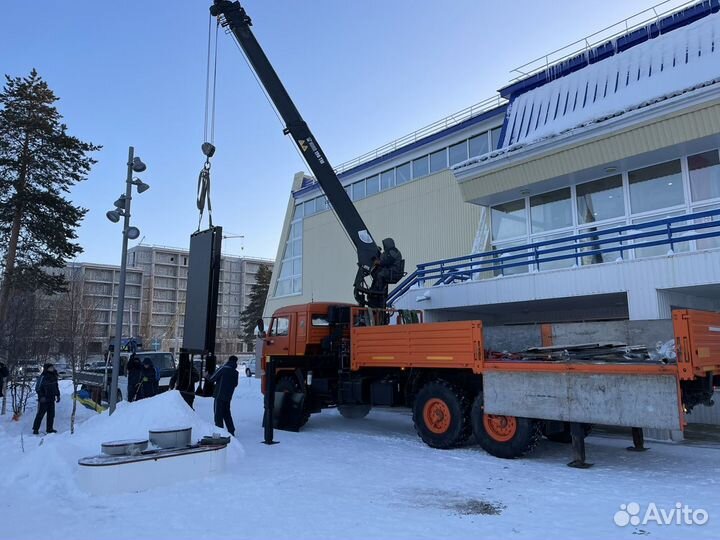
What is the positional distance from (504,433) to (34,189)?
22613 millimetres

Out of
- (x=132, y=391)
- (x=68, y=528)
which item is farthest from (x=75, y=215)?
(x=68, y=528)

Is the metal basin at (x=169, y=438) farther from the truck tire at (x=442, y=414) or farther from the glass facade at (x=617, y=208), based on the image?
the glass facade at (x=617, y=208)

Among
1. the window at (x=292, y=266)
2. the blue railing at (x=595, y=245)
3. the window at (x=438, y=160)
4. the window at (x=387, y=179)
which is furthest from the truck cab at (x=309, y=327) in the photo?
the window at (x=292, y=266)

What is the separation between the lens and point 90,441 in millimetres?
7672

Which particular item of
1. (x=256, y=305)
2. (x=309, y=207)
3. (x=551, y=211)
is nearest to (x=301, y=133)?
(x=551, y=211)

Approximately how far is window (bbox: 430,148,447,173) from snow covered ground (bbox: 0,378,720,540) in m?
14.0

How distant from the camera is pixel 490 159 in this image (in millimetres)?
15086

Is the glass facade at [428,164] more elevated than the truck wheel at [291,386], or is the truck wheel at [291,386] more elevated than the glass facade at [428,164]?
the glass facade at [428,164]

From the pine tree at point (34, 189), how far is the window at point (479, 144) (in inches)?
688

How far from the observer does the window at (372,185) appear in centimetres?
2484

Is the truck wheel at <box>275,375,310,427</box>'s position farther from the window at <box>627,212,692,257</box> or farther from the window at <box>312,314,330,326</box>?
the window at <box>627,212,692,257</box>

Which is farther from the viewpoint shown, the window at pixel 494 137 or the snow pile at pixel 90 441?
the window at pixel 494 137
